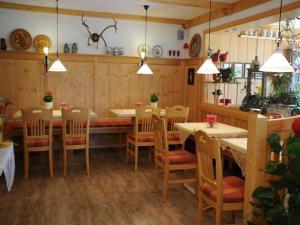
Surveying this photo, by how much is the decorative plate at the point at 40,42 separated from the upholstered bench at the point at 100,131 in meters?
1.31

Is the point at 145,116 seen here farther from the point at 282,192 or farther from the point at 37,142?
the point at 282,192

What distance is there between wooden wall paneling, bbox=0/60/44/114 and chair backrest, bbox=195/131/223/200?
379cm

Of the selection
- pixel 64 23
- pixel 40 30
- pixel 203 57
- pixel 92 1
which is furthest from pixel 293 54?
pixel 40 30

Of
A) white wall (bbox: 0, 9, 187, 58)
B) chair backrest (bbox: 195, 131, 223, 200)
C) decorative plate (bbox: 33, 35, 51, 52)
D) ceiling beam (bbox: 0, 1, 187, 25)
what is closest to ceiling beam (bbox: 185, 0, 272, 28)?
ceiling beam (bbox: 0, 1, 187, 25)

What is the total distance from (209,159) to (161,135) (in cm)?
111

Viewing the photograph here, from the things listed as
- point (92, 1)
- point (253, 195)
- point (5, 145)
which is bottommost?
point (253, 195)

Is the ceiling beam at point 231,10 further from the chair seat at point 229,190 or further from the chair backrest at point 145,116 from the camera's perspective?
the chair seat at point 229,190

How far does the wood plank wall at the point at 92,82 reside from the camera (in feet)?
17.9

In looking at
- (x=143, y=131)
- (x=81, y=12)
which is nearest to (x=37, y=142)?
(x=143, y=131)

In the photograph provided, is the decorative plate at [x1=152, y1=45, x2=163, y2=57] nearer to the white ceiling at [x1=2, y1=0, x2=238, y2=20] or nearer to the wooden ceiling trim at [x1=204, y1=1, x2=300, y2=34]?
the white ceiling at [x1=2, y1=0, x2=238, y2=20]

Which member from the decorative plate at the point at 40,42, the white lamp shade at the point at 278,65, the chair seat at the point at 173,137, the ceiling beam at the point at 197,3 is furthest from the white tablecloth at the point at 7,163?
the decorative plate at the point at 40,42

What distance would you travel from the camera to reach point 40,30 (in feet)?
17.9

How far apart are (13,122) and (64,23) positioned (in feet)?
6.41

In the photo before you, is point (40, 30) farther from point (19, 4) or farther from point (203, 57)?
point (203, 57)
